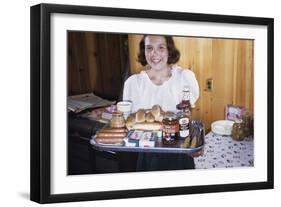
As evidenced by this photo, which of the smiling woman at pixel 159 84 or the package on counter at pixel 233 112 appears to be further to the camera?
the package on counter at pixel 233 112

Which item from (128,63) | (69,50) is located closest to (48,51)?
(69,50)

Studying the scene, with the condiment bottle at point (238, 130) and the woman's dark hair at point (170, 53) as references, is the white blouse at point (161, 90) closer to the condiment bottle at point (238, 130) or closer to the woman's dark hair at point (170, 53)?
the woman's dark hair at point (170, 53)

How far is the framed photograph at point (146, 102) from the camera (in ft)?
6.56

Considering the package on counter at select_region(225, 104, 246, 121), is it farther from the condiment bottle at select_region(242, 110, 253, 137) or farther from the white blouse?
the white blouse

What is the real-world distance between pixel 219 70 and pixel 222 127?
178mm

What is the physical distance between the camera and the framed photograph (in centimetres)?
200

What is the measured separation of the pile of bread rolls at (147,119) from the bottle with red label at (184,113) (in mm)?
64

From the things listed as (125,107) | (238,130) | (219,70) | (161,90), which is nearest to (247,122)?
(238,130)

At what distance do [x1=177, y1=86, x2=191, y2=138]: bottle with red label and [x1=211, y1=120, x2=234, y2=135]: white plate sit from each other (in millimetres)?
96

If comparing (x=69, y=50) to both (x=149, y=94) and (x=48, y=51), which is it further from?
(x=149, y=94)

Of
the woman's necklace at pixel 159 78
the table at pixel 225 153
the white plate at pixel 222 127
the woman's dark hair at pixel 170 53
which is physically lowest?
the table at pixel 225 153

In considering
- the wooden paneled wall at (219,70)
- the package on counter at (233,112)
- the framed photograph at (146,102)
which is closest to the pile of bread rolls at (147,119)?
the framed photograph at (146,102)

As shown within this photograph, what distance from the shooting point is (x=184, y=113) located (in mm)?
2188

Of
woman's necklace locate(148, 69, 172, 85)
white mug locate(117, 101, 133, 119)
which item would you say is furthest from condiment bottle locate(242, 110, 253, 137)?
white mug locate(117, 101, 133, 119)
